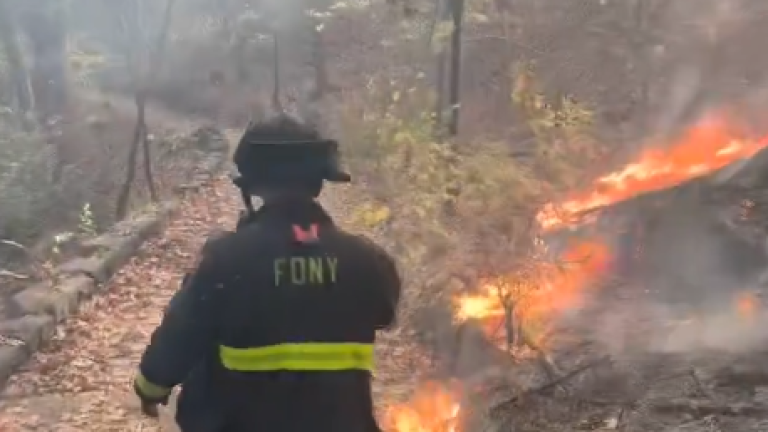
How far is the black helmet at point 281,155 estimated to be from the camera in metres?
2.95

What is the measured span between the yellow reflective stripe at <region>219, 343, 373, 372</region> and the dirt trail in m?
4.22

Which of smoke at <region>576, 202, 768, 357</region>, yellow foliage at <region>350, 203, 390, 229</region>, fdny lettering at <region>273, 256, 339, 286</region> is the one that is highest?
fdny lettering at <region>273, 256, 339, 286</region>

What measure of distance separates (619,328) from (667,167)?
6069mm

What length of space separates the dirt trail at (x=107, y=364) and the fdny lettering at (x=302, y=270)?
4.34 metres

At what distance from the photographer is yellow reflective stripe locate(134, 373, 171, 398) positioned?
2953 mm

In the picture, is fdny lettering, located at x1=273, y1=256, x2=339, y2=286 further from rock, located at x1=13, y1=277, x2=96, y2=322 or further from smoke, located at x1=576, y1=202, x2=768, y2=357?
rock, located at x1=13, y1=277, x2=96, y2=322

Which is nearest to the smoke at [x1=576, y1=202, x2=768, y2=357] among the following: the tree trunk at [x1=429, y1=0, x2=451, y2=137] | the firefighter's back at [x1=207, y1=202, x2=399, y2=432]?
the firefighter's back at [x1=207, y1=202, x2=399, y2=432]

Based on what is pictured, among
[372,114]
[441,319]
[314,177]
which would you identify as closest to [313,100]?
[372,114]

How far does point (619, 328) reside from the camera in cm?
734

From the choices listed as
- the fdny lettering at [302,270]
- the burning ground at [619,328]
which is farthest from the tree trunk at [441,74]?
the fdny lettering at [302,270]

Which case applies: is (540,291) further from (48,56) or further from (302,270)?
(48,56)

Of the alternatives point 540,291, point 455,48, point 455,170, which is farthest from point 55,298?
point 455,48

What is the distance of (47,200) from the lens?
16484mm

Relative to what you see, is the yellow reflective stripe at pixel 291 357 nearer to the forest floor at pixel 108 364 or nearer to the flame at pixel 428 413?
the flame at pixel 428 413
